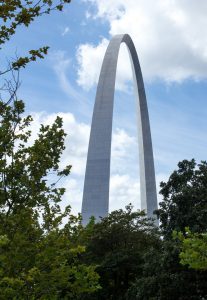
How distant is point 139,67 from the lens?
1604 inches

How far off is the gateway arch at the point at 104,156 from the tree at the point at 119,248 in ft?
5.55

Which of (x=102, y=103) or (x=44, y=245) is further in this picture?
(x=102, y=103)

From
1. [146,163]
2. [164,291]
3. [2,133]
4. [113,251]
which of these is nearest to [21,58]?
[2,133]

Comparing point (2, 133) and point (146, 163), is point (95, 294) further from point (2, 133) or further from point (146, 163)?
point (2, 133)

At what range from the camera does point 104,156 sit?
100 ft

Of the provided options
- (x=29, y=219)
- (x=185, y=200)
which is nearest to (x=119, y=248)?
(x=185, y=200)

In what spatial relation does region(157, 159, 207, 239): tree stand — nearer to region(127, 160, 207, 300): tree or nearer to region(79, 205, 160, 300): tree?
Answer: region(127, 160, 207, 300): tree

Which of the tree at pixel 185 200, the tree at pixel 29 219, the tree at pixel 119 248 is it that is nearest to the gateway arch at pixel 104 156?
the tree at pixel 119 248

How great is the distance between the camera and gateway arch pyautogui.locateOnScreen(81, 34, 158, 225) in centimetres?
3009

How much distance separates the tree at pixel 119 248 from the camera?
25.9 meters

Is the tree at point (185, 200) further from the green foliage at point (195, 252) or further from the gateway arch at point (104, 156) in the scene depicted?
the green foliage at point (195, 252)

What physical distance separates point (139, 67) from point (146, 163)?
8776mm

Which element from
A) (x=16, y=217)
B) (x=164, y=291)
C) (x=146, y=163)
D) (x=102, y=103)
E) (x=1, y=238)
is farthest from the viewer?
(x=146, y=163)

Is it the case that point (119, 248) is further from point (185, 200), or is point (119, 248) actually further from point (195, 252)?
point (195, 252)
